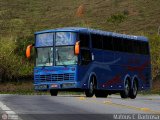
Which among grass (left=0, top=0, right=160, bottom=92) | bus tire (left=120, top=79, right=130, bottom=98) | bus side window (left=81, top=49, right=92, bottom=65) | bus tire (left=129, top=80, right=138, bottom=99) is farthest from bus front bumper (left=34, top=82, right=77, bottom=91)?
grass (left=0, top=0, right=160, bottom=92)

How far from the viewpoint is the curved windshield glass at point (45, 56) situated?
32469 mm

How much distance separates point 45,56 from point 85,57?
213 centimetres

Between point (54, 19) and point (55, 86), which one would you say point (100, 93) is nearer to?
point (55, 86)

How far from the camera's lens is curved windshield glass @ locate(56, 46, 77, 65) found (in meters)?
31.8

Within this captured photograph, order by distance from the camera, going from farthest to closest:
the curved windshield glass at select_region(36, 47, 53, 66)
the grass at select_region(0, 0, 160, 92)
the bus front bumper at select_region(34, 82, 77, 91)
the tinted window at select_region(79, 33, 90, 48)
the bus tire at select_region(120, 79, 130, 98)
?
the grass at select_region(0, 0, 160, 92) < the bus tire at select_region(120, 79, 130, 98) < the curved windshield glass at select_region(36, 47, 53, 66) < the tinted window at select_region(79, 33, 90, 48) < the bus front bumper at select_region(34, 82, 77, 91)

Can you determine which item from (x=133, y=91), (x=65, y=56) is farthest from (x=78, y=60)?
(x=133, y=91)

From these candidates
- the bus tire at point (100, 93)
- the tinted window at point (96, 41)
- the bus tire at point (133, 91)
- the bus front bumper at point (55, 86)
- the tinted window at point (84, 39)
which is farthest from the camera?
the bus tire at point (133, 91)

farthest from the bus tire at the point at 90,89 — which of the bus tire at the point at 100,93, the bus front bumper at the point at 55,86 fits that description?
the bus tire at the point at 100,93

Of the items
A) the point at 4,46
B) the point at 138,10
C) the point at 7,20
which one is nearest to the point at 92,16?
the point at 138,10

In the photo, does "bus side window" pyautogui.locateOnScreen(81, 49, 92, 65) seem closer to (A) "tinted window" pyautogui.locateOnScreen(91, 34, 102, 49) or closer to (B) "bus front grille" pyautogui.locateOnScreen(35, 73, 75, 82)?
(A) "tinted window" pyautogui.locateOnScreen(91, 34, 102, 49)

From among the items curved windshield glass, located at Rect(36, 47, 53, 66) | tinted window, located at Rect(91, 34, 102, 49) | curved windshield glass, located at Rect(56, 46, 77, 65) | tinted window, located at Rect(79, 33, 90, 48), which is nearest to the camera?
curved windshield glass, located at Rect(56, 46, 77, 65)

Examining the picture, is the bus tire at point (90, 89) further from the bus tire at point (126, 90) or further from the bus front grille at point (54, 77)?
the bus tire at point (126, 90)

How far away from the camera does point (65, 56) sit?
32.1 m

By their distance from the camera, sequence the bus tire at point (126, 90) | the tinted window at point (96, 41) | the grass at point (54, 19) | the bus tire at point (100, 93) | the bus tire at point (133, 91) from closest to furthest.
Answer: the tinted window at point (96, 41)
the bus tire at point (126, 90)
the bus tire at point (100, 93)
the bus tire at point (133, 91)
the grass at point (54, 19)
